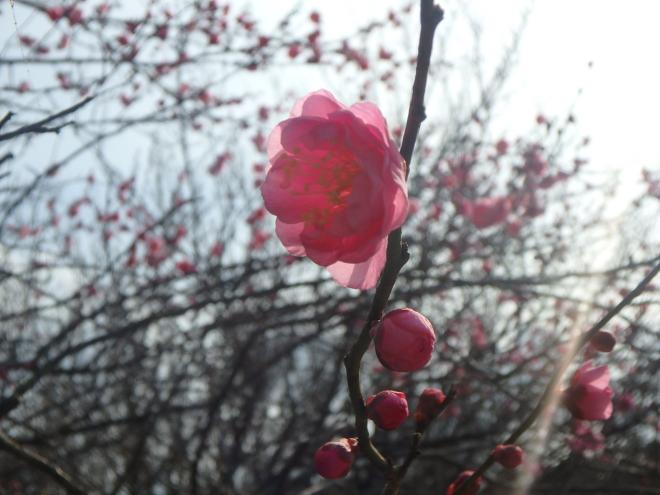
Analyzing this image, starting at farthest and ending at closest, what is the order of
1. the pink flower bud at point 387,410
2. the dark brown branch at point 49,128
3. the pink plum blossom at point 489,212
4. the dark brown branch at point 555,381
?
1. the pink plum blossom at point 489,212
2. the dark brown branch at point 49,128
3. the dark brown branch at point 555,381
4. the pink flower bud at point 387,410

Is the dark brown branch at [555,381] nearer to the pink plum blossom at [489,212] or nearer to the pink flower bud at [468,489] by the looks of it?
the pink flower bud at [468,489]

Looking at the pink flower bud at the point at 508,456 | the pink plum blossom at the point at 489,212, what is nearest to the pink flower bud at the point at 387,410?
the pink flower bud at the point at 508,456

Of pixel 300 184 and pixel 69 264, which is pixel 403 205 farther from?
pixel 69 264

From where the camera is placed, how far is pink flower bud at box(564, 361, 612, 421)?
1.15m

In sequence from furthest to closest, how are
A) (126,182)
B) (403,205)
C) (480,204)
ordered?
(126,182), (480,204), (403,205)

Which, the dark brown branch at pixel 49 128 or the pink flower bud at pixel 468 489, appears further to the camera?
the dark brown branch at pixel 49 128

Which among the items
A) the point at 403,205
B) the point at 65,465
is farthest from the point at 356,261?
the point at 65,465

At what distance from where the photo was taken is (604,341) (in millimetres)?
1146

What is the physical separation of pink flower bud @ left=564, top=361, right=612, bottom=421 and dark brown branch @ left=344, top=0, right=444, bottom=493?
488 mm

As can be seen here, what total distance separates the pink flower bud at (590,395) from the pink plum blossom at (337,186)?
1.67 ft

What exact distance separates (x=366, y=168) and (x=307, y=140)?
12cm

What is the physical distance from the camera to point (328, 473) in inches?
37.0

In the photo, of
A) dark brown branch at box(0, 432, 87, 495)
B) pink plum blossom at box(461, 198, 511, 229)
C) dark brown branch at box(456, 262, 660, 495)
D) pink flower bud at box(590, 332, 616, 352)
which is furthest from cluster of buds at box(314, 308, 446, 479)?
pink plum blossom at box(461, 198, 511, 229)

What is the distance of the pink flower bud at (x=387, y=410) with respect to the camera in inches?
34.9
